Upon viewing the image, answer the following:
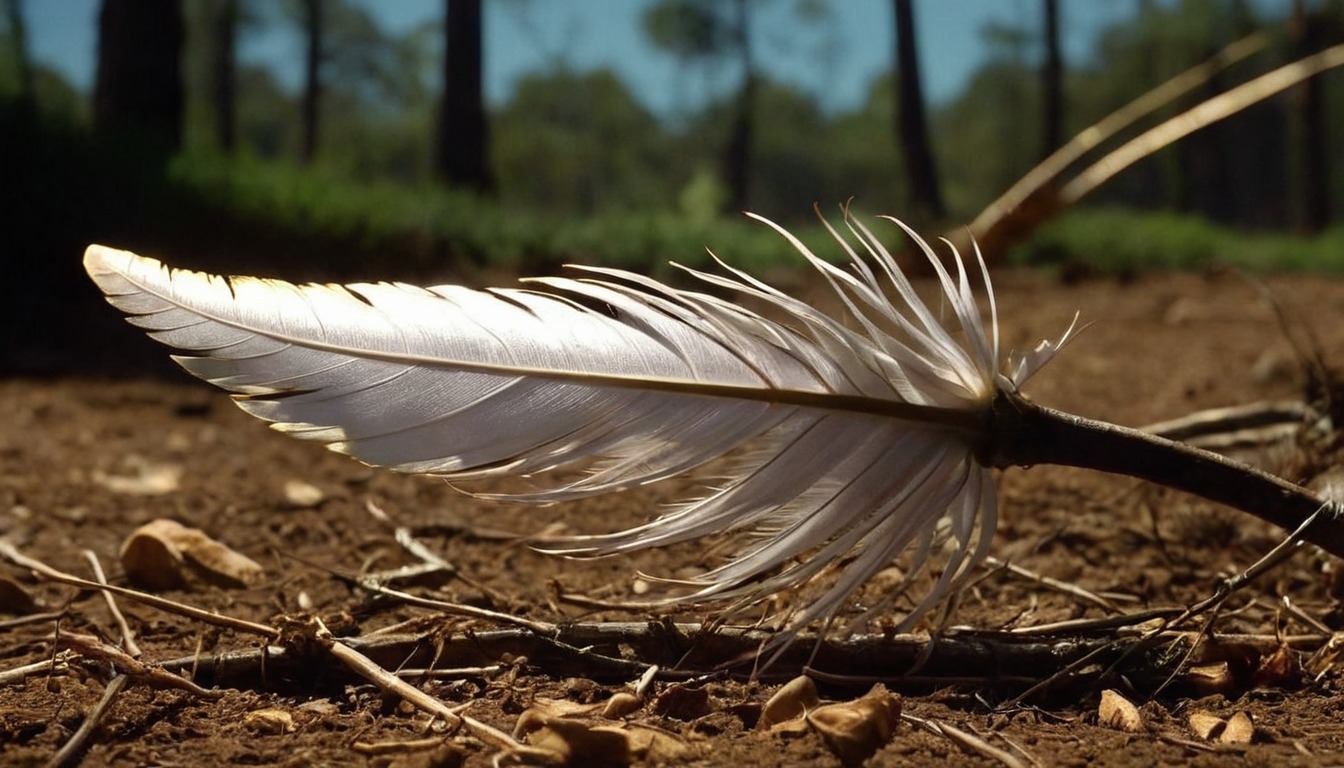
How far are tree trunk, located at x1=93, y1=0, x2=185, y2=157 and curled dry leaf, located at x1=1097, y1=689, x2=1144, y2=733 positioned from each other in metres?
5.41

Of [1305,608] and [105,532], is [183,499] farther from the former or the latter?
[1305,608]

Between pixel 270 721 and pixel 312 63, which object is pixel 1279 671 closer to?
pixel 270 721

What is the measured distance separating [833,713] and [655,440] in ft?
0.89

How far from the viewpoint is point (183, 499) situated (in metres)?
2.03

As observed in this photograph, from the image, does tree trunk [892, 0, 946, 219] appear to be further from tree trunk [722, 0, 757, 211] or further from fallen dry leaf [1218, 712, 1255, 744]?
tree trunk [722, 0, 757, 211]

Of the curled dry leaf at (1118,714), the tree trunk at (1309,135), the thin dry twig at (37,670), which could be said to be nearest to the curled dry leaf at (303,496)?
the thin dry twig at (37,670)

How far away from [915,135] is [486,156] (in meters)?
2.62

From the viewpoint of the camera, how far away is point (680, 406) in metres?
0.96

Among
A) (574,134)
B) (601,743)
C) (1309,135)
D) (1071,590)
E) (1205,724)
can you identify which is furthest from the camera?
(574,134)

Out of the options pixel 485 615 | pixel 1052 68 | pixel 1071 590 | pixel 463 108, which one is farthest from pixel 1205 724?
pixel 1052 68

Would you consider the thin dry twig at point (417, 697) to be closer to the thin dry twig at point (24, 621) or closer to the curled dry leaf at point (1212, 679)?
the thin dry twig at point (24, 621)

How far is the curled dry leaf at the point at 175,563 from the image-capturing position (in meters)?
Result: 1.45

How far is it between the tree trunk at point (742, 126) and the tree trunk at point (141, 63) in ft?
29.3

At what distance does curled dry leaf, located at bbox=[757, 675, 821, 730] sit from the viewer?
930 millimetres
